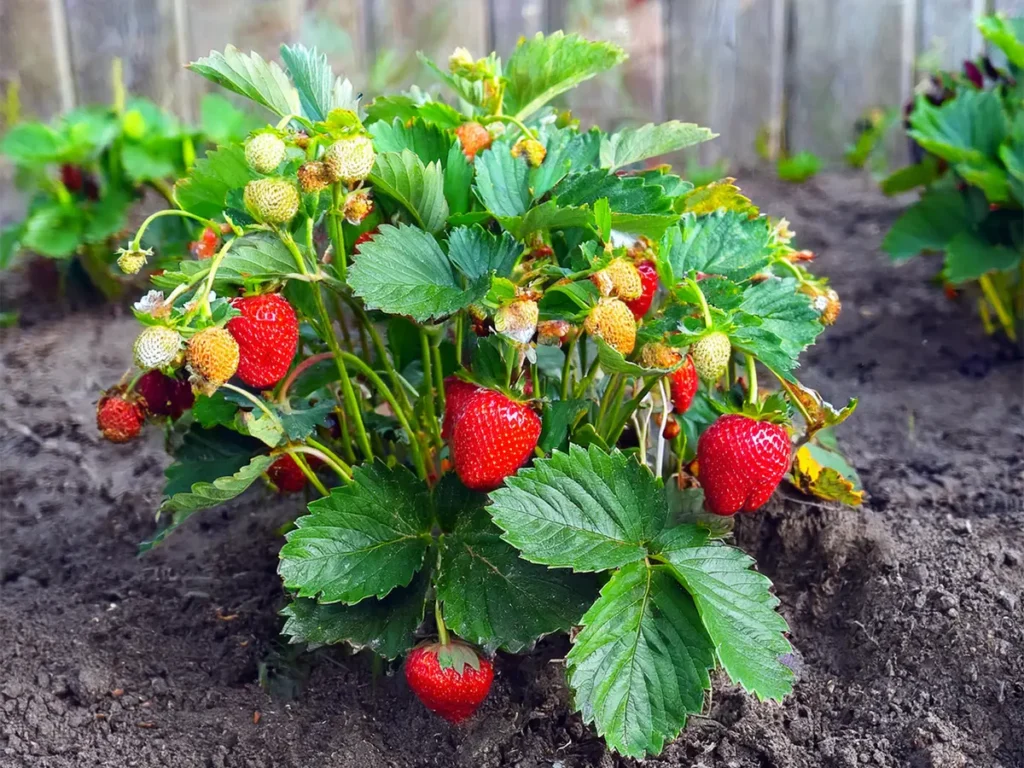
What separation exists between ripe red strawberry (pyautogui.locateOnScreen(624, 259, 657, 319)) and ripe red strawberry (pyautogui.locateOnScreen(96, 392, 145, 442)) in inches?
22.6

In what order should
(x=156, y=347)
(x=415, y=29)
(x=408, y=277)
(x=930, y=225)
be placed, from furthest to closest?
(x=415, y=29), (x=930, y=225), (x=408, y=277), (x=156, y=347)

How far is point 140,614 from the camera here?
1.40m

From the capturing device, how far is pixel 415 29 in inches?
132

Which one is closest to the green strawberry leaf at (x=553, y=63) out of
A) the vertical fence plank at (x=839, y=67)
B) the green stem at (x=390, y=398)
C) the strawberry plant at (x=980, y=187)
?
the green stem at (x=390, y=398)

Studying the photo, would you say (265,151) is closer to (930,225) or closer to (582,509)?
(582,509)

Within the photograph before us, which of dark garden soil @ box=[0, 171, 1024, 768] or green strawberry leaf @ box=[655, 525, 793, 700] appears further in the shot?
dark garden soil @ box=[0, 171, 1024, 768]

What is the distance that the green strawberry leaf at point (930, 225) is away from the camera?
2201mm

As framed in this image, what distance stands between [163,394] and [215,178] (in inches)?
10.5

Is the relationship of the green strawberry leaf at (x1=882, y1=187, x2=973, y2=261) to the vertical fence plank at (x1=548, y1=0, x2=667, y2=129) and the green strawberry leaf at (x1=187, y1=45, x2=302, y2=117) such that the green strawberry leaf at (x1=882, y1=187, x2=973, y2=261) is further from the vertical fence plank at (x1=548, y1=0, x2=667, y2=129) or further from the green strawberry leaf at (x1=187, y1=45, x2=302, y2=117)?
the green strawberry leaf at (x1=187, y1=45, x2=302, y2=117)

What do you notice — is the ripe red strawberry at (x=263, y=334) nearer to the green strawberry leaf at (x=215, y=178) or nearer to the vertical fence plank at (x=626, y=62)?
the green strawberry leaf at (x=215, y=178)

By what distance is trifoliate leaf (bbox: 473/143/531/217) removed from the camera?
104 centimetres

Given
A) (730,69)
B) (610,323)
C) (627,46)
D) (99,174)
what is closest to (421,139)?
(610,323)

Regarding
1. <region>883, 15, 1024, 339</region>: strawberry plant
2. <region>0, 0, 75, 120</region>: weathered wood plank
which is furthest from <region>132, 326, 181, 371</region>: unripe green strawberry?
<region>0, 0, 75, 120</region>: weathered wood plank

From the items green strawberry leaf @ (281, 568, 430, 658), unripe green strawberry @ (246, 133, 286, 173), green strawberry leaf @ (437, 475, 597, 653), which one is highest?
unripe green strawberry @ (246, 133, 286, 173)
